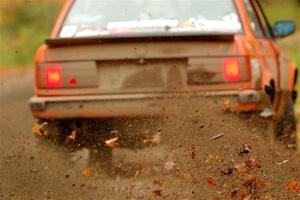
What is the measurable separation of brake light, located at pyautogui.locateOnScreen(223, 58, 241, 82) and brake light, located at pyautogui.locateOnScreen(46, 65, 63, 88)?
1.42m

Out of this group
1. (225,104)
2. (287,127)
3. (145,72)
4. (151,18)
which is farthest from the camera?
(287,127)

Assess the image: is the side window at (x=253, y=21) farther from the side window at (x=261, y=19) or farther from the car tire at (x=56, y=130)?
the car tire at (x=56, y=130)

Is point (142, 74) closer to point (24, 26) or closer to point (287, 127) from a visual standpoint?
point (287, 127)

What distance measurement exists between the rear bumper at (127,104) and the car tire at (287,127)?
0.90 meters

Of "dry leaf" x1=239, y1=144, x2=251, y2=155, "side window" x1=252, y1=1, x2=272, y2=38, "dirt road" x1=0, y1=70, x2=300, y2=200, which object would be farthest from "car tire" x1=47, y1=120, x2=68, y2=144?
"side window" x1=252, y1=1, x2=272, y2=38

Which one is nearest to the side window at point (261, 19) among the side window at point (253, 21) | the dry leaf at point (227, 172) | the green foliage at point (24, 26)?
the side window at point (253, 21)

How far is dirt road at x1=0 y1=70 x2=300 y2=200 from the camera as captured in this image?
5875 mm

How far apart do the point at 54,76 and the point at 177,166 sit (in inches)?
59.5

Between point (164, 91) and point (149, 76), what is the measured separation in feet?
0.62

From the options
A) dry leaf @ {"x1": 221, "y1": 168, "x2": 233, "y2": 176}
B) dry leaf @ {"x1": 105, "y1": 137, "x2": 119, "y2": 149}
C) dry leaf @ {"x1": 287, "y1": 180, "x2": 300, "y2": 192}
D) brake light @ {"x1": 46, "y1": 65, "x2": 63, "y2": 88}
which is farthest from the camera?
brake light @ {"x1": 46, "y1": 65, "x2": 63, "y2": 88}

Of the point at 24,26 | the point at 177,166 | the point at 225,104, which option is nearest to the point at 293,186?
the point at 177,166

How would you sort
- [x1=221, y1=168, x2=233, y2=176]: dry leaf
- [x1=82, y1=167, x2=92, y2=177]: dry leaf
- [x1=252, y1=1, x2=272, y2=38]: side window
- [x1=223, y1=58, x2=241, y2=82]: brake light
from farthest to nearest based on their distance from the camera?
[x1=252, y1=1, x2=272, y2=38]: side window
[x1=223, y1=58, x2=241, y2=82]: brake light
[x1=82, y1=167, x2=92, y2=177]: dry leaf
[x1=221, y1=168, x2=233, y2=176]: dry leaf

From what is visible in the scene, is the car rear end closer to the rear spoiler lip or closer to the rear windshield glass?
the rear spoiler lip

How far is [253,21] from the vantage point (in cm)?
797
